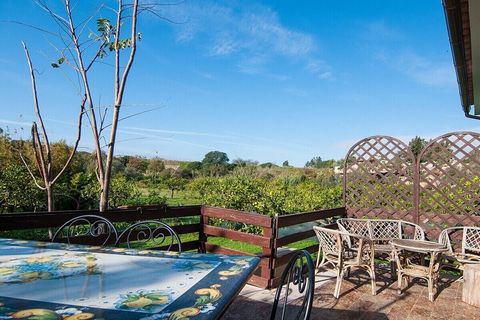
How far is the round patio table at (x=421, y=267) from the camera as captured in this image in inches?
125

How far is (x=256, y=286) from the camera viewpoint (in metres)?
3.22

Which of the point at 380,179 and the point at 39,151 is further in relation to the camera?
the point at 380,179

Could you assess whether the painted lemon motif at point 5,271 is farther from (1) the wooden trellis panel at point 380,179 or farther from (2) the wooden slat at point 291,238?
(1) the wooden trellis panel at point 380,179

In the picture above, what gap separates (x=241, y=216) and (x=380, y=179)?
2355 millimetres

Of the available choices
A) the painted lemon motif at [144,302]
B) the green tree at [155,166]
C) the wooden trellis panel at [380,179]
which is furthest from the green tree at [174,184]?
the painted lemon motif at [144,302]

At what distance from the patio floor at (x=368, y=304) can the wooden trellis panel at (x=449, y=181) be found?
0.86 meters

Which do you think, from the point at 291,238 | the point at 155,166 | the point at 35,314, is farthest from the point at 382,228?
the point at 155,166

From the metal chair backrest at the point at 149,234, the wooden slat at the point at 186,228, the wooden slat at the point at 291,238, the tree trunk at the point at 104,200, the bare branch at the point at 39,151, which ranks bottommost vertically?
the wooden slat at the point at 291,238

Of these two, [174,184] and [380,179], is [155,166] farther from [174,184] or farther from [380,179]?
[380,179]

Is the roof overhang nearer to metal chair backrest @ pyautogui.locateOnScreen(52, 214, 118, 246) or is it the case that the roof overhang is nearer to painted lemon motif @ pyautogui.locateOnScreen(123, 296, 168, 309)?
painted lemon motif @ pyautogui.locateOnScreen(123, 296, 168, 309)

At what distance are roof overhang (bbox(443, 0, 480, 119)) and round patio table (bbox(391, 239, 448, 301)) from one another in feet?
5.85

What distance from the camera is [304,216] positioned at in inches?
143

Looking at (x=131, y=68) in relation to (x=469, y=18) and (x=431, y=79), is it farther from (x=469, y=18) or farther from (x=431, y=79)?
(x=431, y=79)

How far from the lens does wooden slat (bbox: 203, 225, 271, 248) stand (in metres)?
3.17
